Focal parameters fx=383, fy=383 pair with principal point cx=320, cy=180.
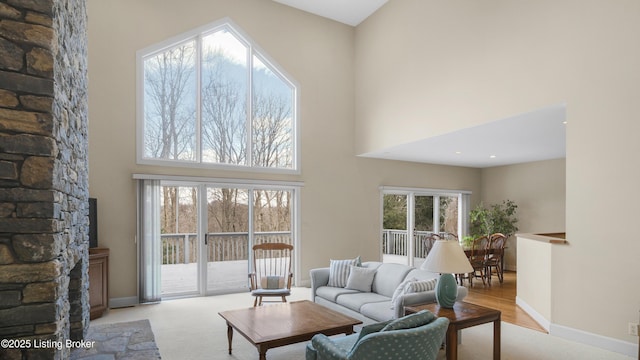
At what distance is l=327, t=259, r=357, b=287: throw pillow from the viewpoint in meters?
5.11

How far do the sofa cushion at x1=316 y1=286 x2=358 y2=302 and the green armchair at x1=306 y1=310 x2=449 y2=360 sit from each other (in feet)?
7.06

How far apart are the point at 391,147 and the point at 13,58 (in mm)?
5637

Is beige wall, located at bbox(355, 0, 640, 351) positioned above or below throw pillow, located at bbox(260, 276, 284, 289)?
Answer: above

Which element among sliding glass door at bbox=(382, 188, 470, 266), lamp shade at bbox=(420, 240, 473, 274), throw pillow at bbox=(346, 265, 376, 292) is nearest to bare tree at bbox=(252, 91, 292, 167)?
sliding glass door at bbox=(382, 188, 470, 266)

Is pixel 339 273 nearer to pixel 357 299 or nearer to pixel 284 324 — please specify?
pixel 357 299

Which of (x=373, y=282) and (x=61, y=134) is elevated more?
(x=61, y=134)

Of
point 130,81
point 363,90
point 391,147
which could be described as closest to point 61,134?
point 130,81

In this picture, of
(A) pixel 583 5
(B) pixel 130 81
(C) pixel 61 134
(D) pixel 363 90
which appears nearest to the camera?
(C) pixel 61 134

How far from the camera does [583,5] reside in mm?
4059

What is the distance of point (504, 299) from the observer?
609cm

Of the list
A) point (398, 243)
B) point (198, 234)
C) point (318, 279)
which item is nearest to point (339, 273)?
point (318, 279)

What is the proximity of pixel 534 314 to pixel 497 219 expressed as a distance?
174 inches

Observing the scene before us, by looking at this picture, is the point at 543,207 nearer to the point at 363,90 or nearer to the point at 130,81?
the point at 363,90

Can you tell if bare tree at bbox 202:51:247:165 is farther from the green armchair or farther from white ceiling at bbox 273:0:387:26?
the green armchair
